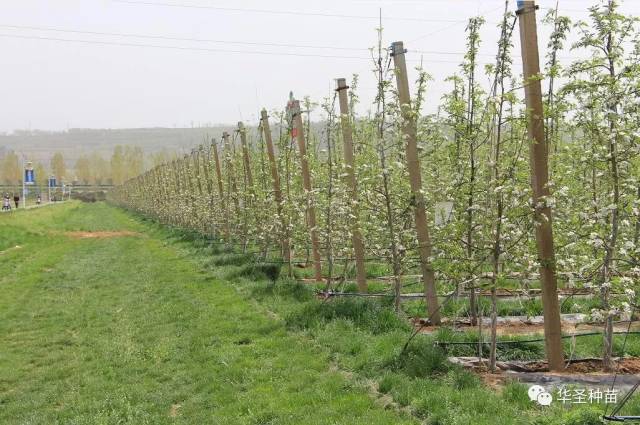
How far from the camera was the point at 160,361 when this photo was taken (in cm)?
735

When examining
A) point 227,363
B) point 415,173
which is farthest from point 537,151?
point 227,363

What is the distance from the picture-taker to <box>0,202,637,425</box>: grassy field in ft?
16.6

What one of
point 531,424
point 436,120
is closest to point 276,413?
point 531,424

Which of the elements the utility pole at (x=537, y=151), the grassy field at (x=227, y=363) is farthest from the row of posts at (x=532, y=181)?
the grassy field at (x=227, y=363)

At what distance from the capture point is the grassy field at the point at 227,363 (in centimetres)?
506

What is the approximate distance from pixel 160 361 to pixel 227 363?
1.06 metres

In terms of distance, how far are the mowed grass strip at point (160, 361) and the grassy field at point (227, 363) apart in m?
0.02

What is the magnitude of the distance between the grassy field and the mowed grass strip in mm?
21

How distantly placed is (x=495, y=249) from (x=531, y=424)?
1.84m

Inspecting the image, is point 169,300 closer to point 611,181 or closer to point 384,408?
point 384,408

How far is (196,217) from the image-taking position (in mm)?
22562

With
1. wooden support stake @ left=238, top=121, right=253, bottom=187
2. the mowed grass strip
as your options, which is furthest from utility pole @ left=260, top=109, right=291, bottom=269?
the mowed grass strip
